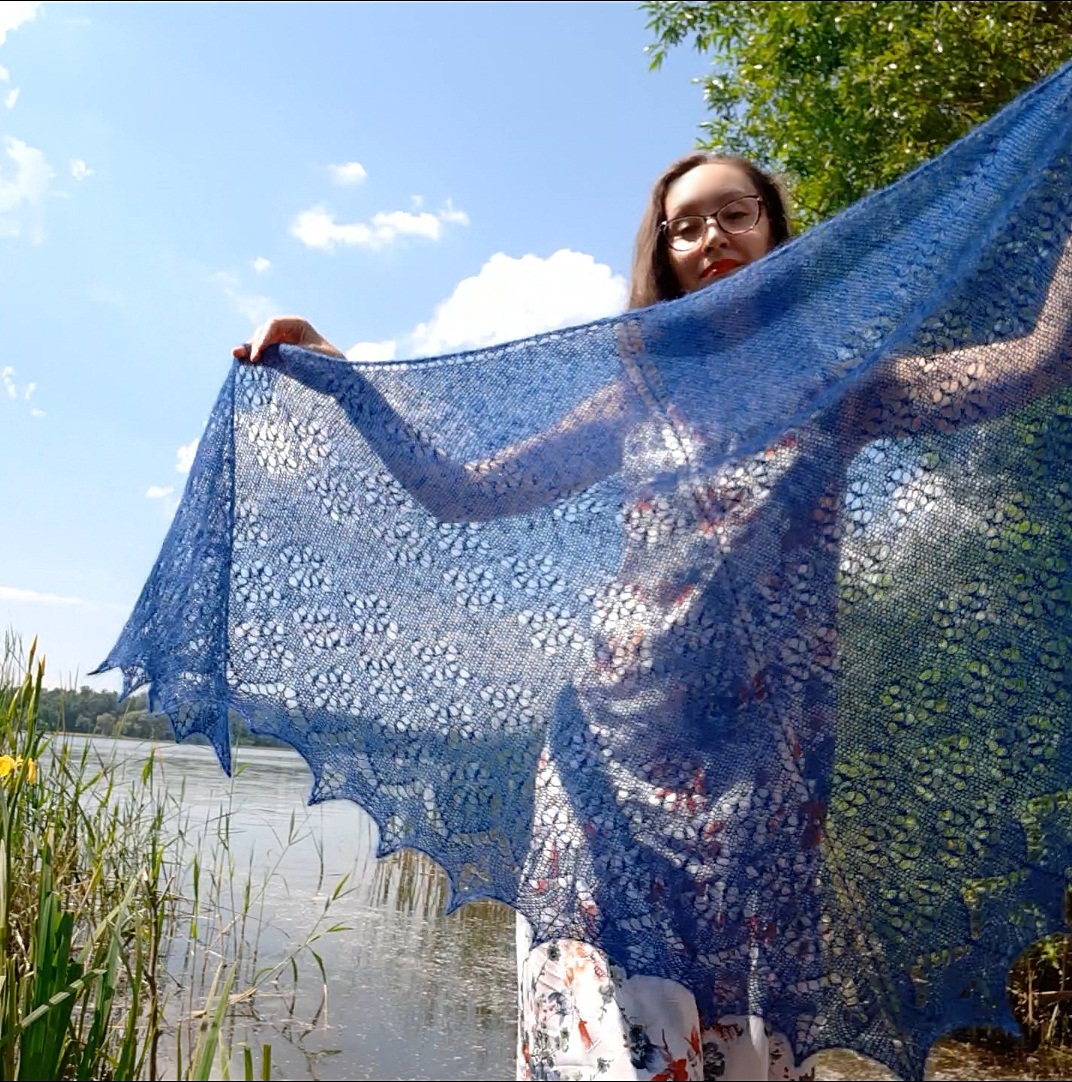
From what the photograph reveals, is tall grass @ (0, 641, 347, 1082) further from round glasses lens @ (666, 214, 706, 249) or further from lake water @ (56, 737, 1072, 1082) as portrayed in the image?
round glasses lens @ (666, 214, 706, 249)

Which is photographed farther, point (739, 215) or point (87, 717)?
point (87, 717)

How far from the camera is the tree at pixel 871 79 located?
266 centimetres

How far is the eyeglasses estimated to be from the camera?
1421 millimetres

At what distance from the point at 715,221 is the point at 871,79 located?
168 cm

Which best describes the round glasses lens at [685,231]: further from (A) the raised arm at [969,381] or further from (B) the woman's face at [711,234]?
(A) the raised arm at [969,381]

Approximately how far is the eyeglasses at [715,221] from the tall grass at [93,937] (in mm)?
1000

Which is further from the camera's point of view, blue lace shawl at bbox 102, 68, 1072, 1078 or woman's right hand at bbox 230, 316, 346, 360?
woman's right hand at bbox 230, 316, 346, 360

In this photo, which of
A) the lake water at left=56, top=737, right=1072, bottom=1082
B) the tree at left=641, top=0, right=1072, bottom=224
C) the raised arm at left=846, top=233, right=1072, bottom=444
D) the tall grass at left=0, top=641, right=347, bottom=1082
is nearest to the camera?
the raised arm at left=846, top=233, right=1072, bottom=444

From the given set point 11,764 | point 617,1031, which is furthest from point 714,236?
point 11,764

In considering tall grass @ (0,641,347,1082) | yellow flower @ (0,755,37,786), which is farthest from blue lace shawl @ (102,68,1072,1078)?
yellow flower @ (0,755,37,786)

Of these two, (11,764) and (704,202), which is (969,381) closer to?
(704,202)

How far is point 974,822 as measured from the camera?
3.66ft

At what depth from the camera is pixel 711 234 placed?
1.42 meters

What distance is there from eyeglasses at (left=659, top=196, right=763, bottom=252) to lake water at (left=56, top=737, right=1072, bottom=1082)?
1.84 metres
